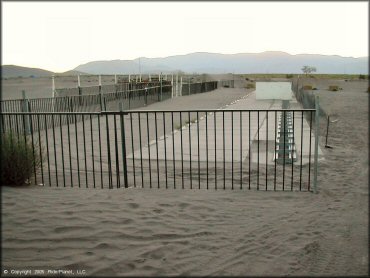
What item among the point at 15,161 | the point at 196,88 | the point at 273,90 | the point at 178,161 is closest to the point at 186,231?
the point at 15,161

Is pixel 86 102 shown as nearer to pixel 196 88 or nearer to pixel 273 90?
pixel 273 90

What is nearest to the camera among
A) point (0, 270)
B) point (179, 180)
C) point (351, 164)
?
point (0, 270)

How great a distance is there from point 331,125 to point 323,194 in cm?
1164

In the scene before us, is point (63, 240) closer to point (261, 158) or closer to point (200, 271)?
point (200, 271)

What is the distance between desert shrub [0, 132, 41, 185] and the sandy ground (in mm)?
342

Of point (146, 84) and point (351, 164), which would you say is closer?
point (351, 164)

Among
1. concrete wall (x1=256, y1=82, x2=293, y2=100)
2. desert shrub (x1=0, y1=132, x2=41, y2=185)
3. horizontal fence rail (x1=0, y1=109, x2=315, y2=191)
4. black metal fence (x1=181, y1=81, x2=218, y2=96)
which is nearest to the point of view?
desert shrub (x1=0, y1=132, x2=41, y2=185)

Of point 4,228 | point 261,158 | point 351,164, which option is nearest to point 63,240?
point 4,228

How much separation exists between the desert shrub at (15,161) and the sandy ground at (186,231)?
342 mm

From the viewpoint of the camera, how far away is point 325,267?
13.2 feet

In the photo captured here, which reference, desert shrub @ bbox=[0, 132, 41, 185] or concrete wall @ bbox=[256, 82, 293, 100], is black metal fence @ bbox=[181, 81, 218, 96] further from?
desert shrub @ bbox=[0, 132, 41, 185]

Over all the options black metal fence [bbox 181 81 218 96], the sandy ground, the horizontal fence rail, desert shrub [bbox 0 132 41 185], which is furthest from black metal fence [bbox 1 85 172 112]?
black metal fence [bbox 181 81 218 96]

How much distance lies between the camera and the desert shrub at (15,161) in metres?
6.90

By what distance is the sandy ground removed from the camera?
4.07 meters
